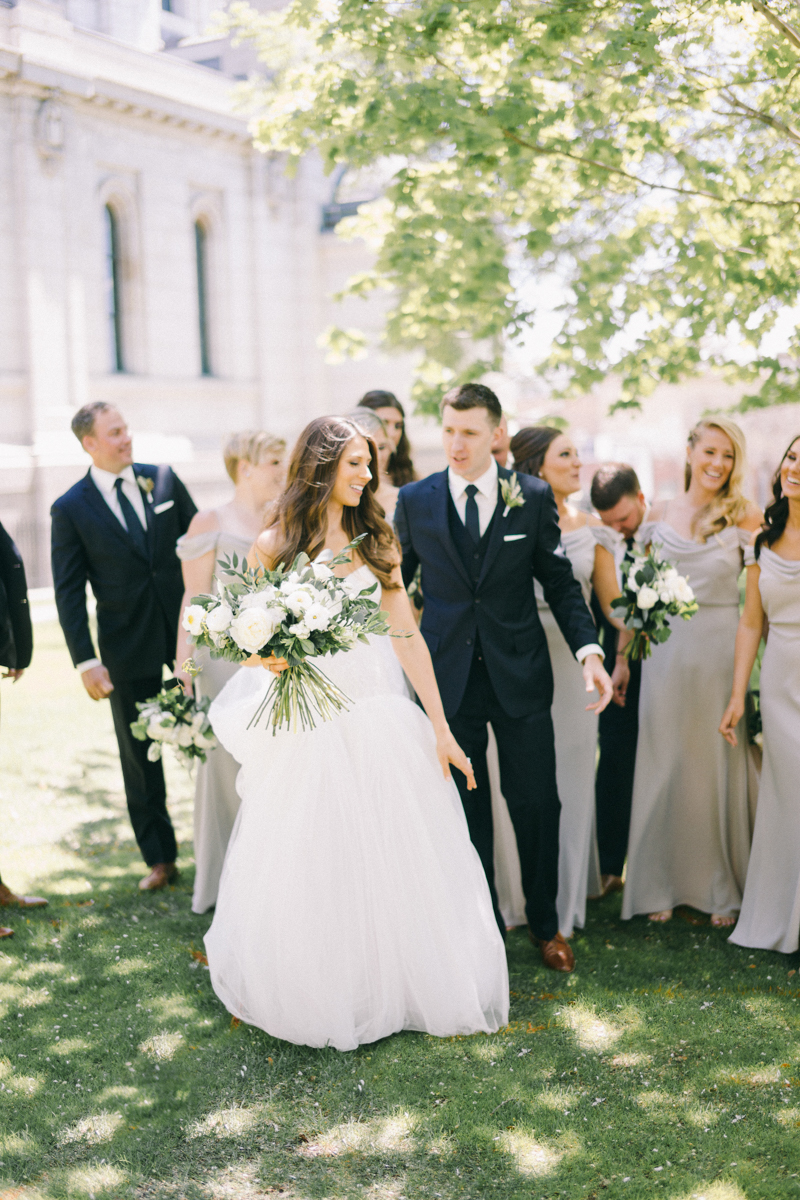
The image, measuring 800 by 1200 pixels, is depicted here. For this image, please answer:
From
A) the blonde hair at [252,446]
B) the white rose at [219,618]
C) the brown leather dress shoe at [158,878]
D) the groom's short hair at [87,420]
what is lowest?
the brown leather dress shoe at [158,878]

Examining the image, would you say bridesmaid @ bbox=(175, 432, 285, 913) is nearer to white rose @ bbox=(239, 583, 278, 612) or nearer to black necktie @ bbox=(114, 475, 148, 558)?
black necktie @ bbox=(114, 475, 148, 558)

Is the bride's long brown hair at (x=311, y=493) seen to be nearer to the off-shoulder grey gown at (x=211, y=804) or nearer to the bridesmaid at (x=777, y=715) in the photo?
the off-shoulder grey gown at (x=211, y=804)

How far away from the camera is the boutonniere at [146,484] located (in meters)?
6.51

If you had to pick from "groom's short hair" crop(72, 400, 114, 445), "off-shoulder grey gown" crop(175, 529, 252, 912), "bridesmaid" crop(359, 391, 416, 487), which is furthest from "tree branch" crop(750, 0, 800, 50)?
"off-shoulder grey gown" crop(175, 529, 252, 912)

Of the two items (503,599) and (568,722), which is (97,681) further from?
(568,722)

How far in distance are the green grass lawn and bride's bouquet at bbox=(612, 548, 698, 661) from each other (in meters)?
1.65

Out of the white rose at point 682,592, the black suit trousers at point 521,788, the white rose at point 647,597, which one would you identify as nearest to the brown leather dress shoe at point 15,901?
the black suit trousers at point 521,788

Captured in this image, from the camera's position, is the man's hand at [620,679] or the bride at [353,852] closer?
the bride at [353,852]

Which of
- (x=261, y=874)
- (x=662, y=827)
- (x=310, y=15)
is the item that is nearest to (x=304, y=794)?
(x=261, y=874)

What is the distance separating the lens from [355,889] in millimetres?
4367

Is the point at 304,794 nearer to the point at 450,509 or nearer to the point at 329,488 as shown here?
the point at 329,488

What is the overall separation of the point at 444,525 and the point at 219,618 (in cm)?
150

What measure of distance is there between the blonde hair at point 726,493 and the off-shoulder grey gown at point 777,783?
1.19 feet

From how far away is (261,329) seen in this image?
2919 centimetres
